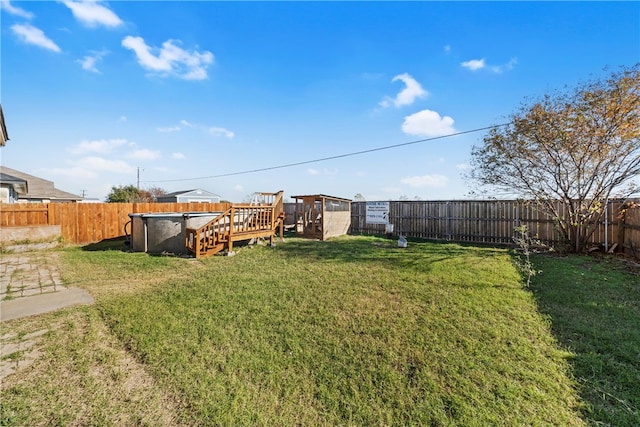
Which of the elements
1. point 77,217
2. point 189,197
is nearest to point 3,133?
point 77,217

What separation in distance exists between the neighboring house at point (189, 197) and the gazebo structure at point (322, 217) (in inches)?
643

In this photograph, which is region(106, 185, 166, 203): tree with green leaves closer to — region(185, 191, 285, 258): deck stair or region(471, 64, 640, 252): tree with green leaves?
region(185, 191, 285, 258): deck stair

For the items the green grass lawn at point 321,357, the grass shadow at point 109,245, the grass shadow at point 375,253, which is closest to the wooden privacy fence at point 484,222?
the grass shadow at point 375,253

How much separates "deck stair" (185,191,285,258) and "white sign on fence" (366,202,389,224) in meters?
4.60

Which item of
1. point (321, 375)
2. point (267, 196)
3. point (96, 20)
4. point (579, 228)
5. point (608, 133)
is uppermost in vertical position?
point (96, 20)

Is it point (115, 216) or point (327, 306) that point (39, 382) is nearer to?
point (327, 306)

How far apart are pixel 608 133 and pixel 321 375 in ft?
28.0

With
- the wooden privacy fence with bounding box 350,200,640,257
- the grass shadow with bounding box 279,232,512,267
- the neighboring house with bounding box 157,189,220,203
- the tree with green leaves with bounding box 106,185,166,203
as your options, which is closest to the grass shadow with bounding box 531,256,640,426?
the grass shadow with bounding box 279,232,512,267

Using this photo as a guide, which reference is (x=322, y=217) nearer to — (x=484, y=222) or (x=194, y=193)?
(x=484, y=222)

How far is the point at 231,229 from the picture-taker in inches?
292

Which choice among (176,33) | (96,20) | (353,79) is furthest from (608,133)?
(96,20)

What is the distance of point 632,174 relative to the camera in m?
6.43

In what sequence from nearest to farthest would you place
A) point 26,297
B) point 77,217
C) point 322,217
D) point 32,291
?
point 26,297 → point 32,291 → point 77,217 → point 322,217

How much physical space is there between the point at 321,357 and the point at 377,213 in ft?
32.7
